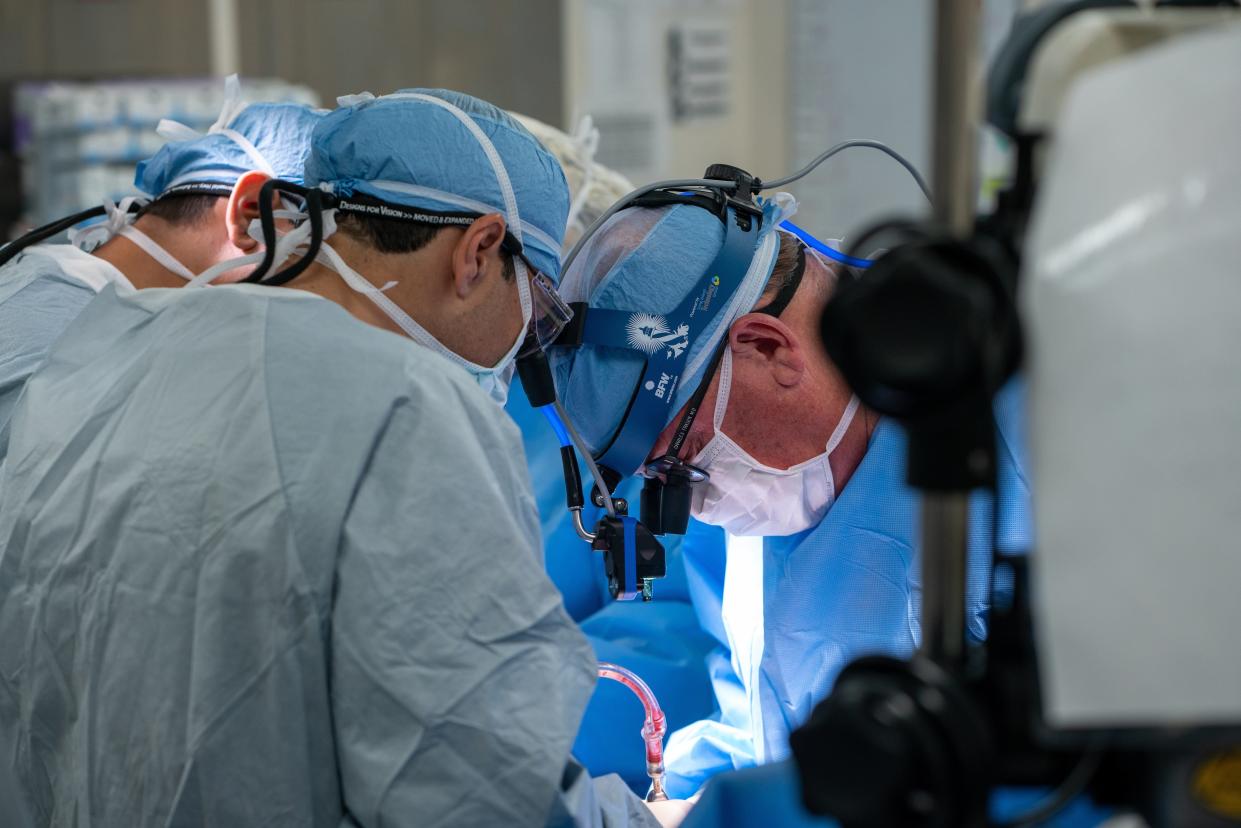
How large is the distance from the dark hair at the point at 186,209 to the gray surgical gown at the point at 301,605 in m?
1.12

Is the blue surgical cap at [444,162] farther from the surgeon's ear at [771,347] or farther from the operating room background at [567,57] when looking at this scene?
the operating room background at [567,57]

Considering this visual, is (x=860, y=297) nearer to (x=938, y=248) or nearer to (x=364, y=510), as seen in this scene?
(x=938, y=248)

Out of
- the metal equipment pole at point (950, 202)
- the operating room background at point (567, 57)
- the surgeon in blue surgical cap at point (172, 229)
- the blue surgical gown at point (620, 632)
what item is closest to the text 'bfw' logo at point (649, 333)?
the blue surgical gown at point (620, 632)

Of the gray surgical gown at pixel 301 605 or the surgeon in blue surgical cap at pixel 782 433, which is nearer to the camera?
the gray surgical gown at pixel 301 605

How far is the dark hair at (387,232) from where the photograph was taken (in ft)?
5.22

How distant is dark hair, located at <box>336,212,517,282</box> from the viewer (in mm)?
1592

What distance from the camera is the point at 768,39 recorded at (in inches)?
215

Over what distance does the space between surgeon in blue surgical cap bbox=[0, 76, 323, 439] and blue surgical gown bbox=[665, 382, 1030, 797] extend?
1043 millimetres

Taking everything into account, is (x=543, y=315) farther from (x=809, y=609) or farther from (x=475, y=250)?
(x=809, y=609)

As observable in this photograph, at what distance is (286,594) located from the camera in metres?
1.19

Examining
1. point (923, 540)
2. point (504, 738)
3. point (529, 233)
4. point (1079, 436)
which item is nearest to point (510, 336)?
point (529, 233)

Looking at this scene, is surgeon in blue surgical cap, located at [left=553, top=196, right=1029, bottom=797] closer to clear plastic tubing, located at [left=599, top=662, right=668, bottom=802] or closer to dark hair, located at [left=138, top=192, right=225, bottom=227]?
clear plastic tubing, located at [left=599, top=662, right=668, bottom=802]

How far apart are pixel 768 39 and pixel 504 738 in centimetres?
477

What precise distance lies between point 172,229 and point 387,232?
3.05ft
